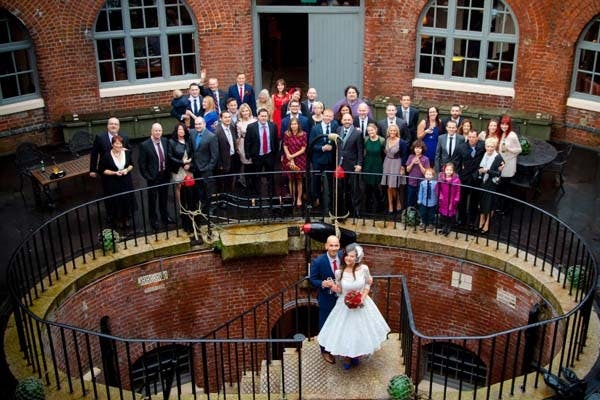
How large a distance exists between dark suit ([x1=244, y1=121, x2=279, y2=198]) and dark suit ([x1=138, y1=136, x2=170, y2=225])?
1.40m

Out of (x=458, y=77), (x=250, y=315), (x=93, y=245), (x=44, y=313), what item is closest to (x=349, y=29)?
(x=458, y=77)

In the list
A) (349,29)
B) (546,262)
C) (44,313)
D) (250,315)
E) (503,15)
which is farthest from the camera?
(349,29)

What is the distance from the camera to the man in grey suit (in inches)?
514

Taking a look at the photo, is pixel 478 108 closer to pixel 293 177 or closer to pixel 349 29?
pixel 349 29

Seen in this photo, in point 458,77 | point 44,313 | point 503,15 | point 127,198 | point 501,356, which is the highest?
point 503,15

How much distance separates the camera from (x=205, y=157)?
13383 mm

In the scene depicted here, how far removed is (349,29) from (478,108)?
331 centimetres

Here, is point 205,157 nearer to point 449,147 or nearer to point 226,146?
point 226,146

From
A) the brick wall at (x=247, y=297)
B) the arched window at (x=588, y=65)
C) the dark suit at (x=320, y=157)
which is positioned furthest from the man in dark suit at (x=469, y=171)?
the arched window at (x=588, y=65)

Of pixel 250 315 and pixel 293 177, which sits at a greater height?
pixel 293 177

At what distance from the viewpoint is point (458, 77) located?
18.1 m

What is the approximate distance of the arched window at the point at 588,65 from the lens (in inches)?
645

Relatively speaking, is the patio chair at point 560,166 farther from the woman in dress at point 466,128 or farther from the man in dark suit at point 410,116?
the man in dark suit at point 410,116

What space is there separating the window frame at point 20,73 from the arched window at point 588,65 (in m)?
10.9
